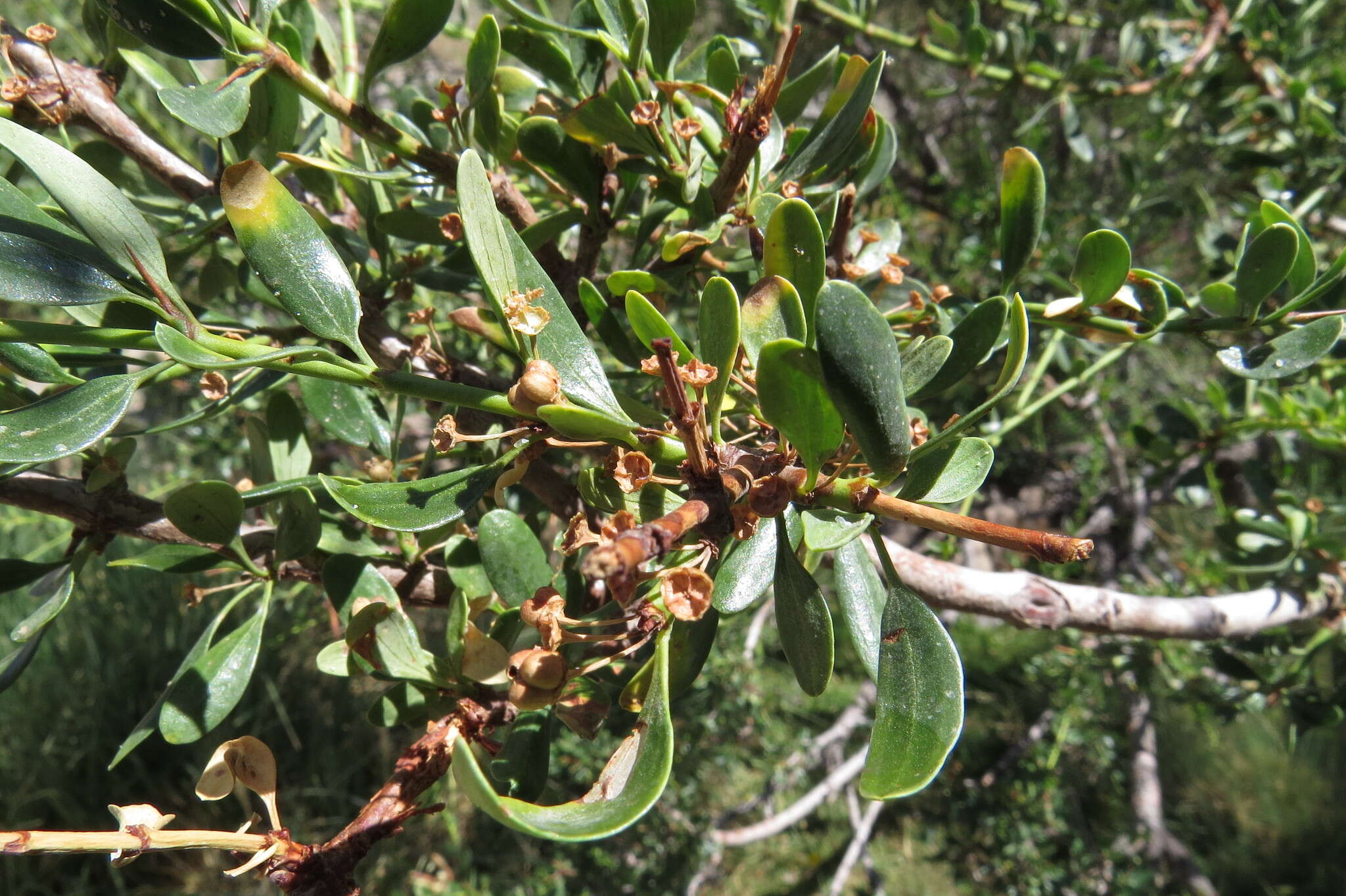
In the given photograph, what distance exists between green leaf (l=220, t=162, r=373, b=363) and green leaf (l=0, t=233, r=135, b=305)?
5 cm

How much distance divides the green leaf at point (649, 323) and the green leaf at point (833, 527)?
0.28ft

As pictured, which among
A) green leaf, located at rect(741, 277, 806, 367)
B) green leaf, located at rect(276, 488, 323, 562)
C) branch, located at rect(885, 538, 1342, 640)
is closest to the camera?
green leaf, located at rect(741, 277, 806, 367)

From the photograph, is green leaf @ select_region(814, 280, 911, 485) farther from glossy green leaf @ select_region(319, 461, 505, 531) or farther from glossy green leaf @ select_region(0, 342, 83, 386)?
glossy green leaf @ select_region(0, 342, 83, 386)

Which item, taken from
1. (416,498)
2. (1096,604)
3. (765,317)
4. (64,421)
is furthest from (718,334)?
(1096,604)

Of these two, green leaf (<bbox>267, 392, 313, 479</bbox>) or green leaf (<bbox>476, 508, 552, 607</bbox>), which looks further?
green leaf (<bbox>267, 392, 313, 479</bbox>)

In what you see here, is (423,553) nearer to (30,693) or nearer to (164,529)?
(164,529)

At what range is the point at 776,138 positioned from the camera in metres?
0.46

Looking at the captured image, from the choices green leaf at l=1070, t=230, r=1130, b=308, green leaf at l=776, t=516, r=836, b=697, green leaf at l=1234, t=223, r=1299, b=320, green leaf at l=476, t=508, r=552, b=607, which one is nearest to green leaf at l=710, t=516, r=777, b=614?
green leaf at l=776, t=516, r=836, b=697

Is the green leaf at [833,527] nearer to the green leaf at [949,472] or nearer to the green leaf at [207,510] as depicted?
the green leaf at [949,472]

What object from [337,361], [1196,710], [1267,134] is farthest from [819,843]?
[337,361]

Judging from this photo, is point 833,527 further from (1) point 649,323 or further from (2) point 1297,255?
(2) point 1297,255

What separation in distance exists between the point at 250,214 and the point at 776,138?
0.98 ft

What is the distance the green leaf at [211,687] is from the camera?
38 cm

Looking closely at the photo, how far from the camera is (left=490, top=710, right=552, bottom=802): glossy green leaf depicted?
1.22ft
